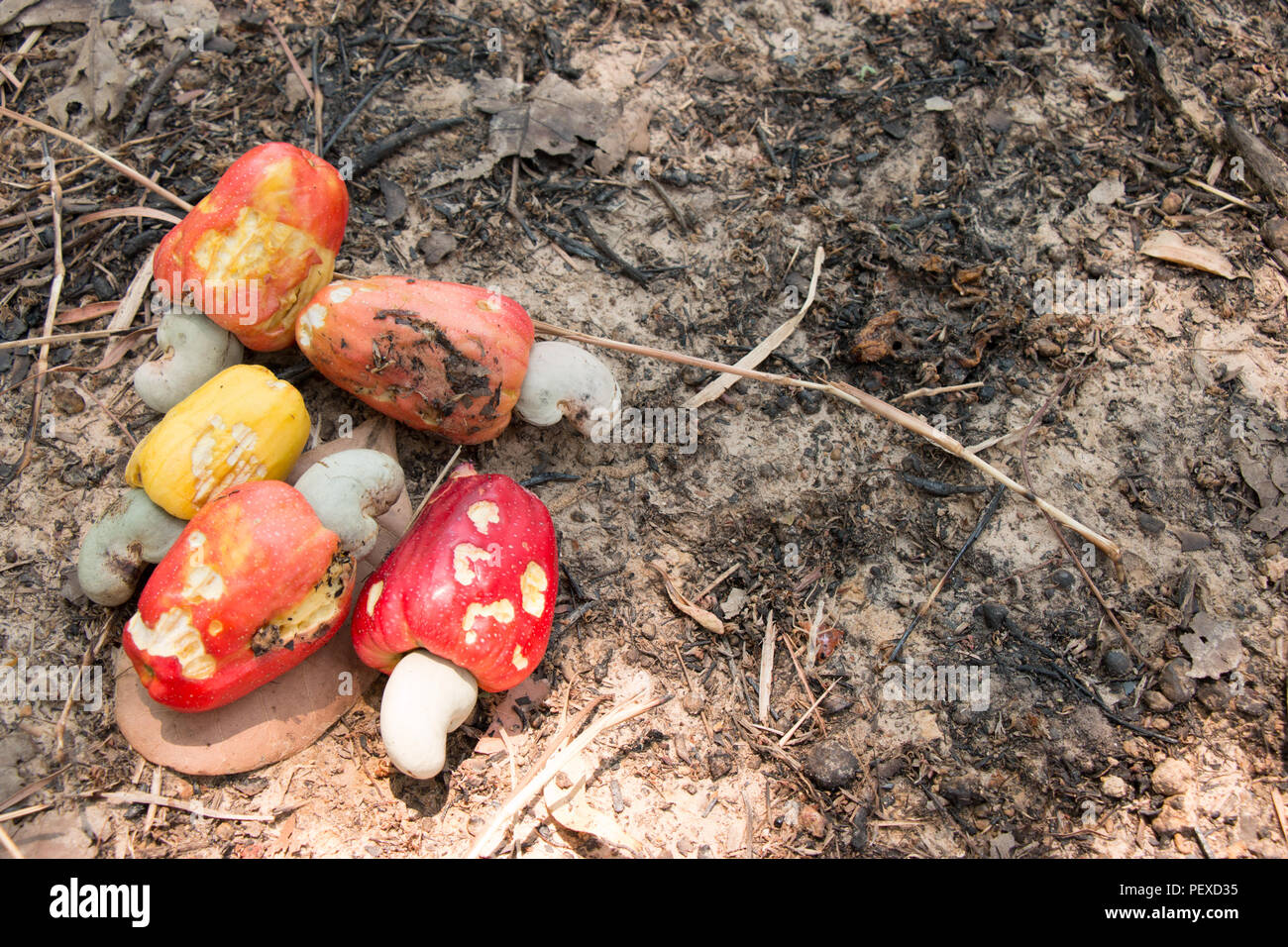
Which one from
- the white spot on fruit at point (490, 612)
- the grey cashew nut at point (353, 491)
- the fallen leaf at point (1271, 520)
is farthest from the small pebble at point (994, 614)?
the grey cashew nut at point (353, 491)

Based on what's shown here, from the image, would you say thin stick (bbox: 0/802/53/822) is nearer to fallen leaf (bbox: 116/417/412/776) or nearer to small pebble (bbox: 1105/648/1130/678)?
fallen leaf (bbox: 116/417/412/776)

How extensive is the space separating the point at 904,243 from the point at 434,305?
6.19 feet

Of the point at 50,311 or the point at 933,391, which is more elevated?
the point at 50,311

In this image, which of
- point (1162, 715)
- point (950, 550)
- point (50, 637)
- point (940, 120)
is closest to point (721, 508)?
point (950, 550)

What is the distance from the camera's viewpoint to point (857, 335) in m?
3.29

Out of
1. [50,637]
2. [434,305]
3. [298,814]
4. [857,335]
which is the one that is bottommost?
[298,814]

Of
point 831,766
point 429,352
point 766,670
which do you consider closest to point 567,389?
point 429,352

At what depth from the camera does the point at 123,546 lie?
8.53ft

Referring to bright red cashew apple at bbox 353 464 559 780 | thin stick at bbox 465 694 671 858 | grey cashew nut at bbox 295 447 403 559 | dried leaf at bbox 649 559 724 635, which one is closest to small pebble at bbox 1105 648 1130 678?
dried leaf at bbox 649 559 724 635

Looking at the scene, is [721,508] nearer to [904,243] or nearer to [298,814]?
[904,243]

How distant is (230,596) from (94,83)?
2440 mm

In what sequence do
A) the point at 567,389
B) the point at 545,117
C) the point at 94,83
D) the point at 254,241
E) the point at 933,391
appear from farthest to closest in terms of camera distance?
1. the point at 545,117
2. the point at 94,83
3. the point at 933,391
4. the point at 567,389
5. the point at 254,241

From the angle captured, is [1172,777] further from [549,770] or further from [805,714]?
[549,770]

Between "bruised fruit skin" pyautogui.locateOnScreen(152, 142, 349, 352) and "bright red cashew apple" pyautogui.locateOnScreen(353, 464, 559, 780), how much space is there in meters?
0.90
